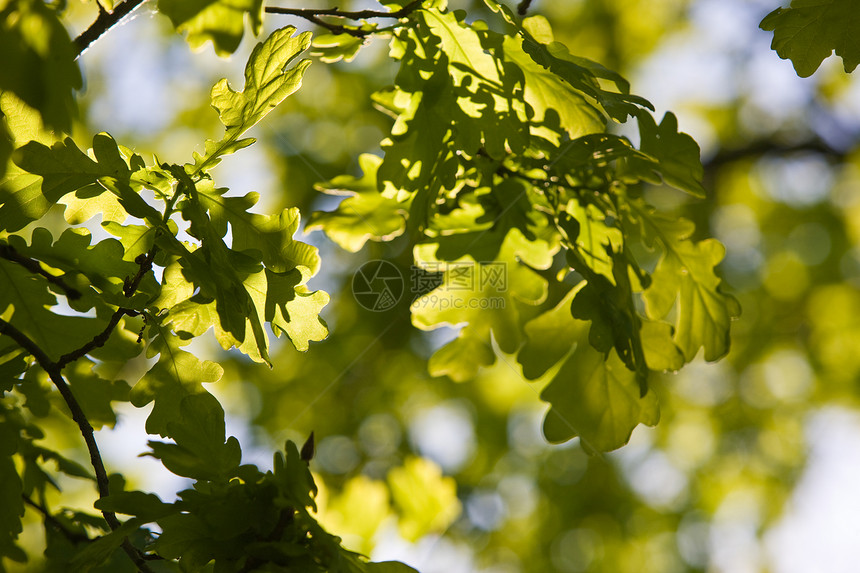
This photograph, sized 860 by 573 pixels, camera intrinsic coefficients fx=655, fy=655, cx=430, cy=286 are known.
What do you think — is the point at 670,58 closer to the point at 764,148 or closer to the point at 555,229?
the point at 764,148

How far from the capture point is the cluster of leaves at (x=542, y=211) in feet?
4.16

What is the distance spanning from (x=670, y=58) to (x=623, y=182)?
5675 mm

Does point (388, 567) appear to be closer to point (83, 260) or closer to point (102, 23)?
point (83, 260)

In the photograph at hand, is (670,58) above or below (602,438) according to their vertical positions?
above

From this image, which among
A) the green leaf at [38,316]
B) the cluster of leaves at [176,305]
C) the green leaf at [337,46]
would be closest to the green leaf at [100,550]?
the cluster of leaves at [176,305]

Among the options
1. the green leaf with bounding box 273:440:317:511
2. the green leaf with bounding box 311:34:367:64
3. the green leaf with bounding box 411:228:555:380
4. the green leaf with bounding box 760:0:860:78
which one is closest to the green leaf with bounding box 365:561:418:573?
the green leaf with bounding box 273:440:317:511

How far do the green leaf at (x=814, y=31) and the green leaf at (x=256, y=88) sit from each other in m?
0.90

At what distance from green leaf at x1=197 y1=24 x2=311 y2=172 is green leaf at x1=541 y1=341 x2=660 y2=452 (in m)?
0.85

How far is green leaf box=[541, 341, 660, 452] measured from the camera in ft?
4.66

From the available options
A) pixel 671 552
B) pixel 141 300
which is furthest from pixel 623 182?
pixel 671 552

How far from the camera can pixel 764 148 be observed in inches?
236
